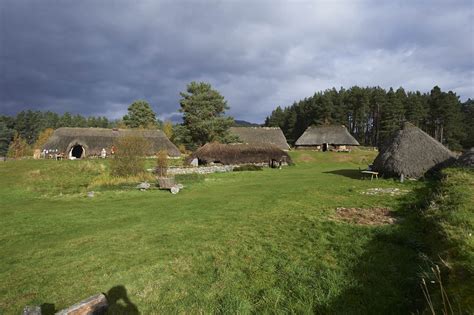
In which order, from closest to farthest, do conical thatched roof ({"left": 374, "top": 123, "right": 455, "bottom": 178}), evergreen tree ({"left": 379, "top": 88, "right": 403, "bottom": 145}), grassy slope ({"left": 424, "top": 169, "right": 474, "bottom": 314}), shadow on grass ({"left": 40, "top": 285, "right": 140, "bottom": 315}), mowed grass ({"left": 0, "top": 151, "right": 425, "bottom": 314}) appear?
grassy slope ({"left": 424, "top": 169, "right": 474, "bottom": 314}) → shadow on grass ({"left": 40, "top": 285, "right": 140, "bottom": 315}) → mowed grass ({"left": 0, "top": 151, "right": 425, "bottom": 314}) → conical thatched roof ({"left": 374, "top": 123, "right": 455, "bottom": 178}) → evergreen tree ({"left": 379, "top": 88, "right": 403, "bottom": 145})

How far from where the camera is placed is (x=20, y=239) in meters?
10.3

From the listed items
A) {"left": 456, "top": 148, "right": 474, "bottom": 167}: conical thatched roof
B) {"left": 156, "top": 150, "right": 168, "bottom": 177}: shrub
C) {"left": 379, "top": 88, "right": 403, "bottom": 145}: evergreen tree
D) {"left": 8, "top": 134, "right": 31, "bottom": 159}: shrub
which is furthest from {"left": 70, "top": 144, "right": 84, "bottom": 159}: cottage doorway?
{"left": 379, "top": 88, "right": 403, "bottom": 145}: evergreen tree

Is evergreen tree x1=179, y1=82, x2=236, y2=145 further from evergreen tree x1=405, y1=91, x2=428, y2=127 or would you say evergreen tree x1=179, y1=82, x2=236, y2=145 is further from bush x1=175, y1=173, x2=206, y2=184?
evergreen tree x1=405, y1=91, x2=428, y2=127

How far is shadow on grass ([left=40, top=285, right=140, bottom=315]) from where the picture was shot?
5797 mm

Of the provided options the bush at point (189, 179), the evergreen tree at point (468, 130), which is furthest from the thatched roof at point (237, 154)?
the evergreen tree at point (468, 130)

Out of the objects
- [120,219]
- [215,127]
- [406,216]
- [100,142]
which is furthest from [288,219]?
[100,142]

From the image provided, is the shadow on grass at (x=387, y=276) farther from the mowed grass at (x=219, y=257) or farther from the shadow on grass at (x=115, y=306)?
the shadow on grass at (x=115, y=306)

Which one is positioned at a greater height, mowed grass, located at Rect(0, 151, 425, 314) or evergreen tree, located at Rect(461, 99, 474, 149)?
A: evergreen tree, located at Rect(461, 99, 474, 149)

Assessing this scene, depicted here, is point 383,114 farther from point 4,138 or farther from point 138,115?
point 4,138

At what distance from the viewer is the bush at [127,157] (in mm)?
26219

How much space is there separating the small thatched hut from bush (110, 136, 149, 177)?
1674 inches

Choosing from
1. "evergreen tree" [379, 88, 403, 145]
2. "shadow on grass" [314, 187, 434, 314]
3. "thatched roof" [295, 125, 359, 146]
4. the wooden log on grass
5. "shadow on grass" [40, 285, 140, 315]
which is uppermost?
"evergreen tree" [379, 88, 403, 145]

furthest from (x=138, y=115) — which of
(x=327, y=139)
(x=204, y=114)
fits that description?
(x=327, y=139)

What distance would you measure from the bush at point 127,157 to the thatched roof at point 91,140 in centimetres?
2422
